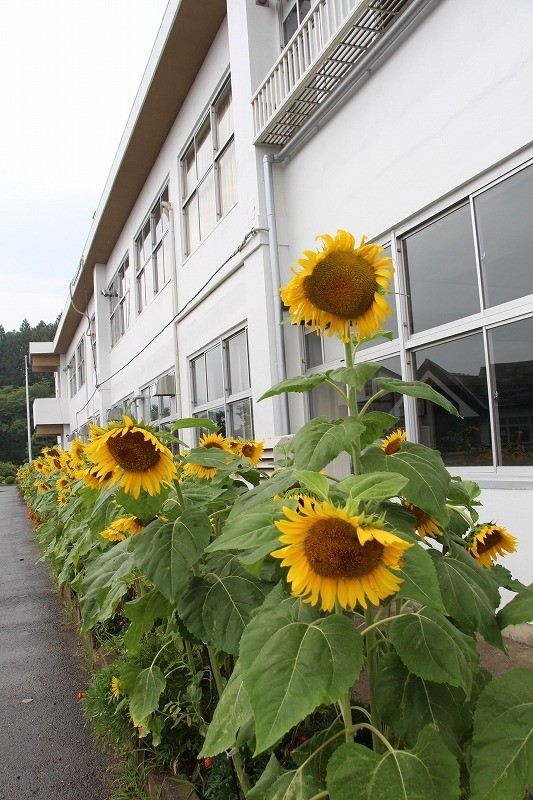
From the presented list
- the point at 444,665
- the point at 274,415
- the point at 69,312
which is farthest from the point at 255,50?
the point at 69,312

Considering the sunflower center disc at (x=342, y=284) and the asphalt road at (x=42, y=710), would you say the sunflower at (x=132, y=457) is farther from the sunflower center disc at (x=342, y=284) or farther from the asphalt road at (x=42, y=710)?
the asphalt road at (x=42, y=710)

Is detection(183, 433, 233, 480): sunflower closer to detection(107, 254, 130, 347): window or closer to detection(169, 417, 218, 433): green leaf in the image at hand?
detection(169, 417, 218, 433): green leaf

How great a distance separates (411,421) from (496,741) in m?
4.09

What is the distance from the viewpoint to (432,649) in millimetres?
1168

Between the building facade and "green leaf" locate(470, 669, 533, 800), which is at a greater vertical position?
the building facade

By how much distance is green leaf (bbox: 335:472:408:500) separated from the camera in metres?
1.01

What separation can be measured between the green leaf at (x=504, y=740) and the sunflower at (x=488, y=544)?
0.65 m

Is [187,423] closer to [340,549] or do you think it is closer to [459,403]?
[340,549]

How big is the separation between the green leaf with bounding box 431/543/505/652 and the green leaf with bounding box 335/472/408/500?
0.37m

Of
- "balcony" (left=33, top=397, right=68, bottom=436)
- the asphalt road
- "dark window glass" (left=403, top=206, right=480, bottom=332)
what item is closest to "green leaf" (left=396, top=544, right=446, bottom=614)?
the asphalt road

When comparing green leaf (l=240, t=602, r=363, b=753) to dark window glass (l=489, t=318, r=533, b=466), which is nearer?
green leaf (l=240, t=602, r=363, b=753)

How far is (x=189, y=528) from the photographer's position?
5.42 ft

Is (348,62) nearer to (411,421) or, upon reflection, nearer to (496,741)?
(411,421)

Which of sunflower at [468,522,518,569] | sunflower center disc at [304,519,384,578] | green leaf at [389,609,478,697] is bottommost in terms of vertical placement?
green leaf at [389,609,478,697]
